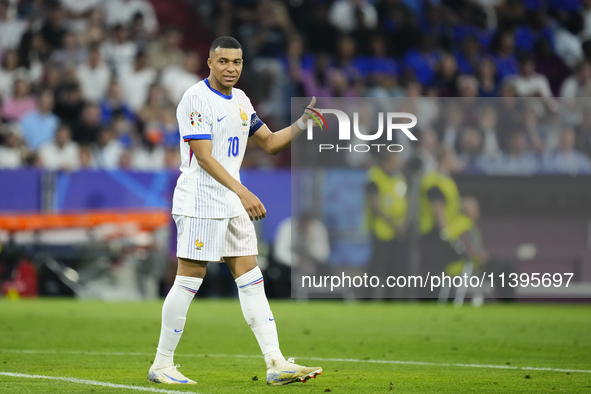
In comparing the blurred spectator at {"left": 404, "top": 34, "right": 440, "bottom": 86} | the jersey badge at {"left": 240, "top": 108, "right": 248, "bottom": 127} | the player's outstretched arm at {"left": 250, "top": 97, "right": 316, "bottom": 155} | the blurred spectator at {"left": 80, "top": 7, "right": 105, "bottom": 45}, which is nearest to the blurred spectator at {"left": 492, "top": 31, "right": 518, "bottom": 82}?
the blurred spectator at {"left": 404, "top": 34, "right": 440, "bottom": 86}

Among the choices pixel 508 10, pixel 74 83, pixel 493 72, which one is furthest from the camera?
pixel 508 10

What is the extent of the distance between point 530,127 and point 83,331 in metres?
7.40

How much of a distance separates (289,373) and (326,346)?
2.76 m

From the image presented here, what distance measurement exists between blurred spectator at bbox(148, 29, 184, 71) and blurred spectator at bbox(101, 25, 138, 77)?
332 millimetres

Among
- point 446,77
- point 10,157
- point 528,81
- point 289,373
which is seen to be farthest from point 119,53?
point 289,373

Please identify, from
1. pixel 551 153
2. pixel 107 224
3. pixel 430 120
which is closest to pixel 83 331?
pixel 107 224

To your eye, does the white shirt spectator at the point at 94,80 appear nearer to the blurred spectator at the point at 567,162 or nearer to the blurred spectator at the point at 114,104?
the blurred spectator at the point at 114,104

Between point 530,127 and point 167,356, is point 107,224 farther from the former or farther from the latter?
point 167,356

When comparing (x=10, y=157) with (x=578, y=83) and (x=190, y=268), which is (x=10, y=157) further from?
(x=578, y=83)

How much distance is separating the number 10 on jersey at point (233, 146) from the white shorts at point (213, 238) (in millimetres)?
397

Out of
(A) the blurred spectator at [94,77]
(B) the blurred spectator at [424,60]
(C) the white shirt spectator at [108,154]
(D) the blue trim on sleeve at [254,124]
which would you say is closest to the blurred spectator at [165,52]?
(A) the blurred spectator at [94,77]

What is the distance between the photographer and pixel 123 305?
12055mm

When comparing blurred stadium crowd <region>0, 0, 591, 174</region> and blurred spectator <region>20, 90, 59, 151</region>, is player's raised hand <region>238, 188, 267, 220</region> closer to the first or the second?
blurred stadium crowd <region>0, 0, 591, 174</region>

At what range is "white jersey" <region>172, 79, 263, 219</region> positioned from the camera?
219 inches
